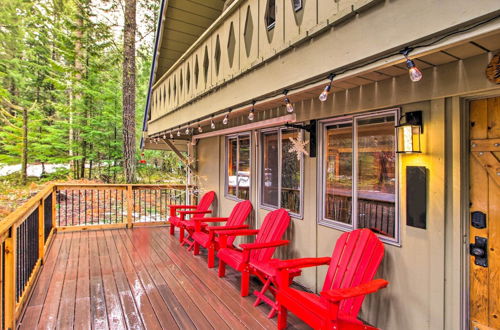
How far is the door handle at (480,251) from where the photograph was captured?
6.14ft

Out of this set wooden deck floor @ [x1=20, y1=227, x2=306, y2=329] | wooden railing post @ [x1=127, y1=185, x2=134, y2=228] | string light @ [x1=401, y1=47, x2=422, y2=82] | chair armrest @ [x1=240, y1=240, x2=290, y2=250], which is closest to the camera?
string light @ [x1=401, y1=47, x2=422, y2=82]

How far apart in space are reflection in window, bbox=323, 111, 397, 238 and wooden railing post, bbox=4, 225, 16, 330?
3.02 m

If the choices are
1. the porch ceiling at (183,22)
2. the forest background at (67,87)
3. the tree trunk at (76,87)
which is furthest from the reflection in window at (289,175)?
the tree trunk at (76,87)

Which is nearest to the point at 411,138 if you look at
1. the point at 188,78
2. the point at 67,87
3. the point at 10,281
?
the point at 10,281

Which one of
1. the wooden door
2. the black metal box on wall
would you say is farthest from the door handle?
the black metal box on wall

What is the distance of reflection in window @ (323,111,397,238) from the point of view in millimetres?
2502

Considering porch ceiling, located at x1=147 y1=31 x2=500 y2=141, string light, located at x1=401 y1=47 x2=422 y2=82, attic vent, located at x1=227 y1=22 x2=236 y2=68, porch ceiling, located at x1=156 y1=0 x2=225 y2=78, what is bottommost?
string light, located at x1=401 y1=47 x2=422 y2=82

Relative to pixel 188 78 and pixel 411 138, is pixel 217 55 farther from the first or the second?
pixel 411 138

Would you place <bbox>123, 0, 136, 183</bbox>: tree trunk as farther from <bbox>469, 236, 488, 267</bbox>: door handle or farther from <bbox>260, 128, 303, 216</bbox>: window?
<bbox>469, 236, 488, 267</bbox>: door handle

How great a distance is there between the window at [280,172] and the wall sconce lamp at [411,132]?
1.40 m

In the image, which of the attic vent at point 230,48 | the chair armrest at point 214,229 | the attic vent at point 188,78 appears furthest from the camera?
the attic vent at point 188,78

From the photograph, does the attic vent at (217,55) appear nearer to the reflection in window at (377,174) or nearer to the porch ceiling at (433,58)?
the porch ceiling at (433,58)

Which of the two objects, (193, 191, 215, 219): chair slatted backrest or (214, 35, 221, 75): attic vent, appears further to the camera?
(193, 191, 215, 219): chair slatted backrest

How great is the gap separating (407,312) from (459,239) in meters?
0.74
